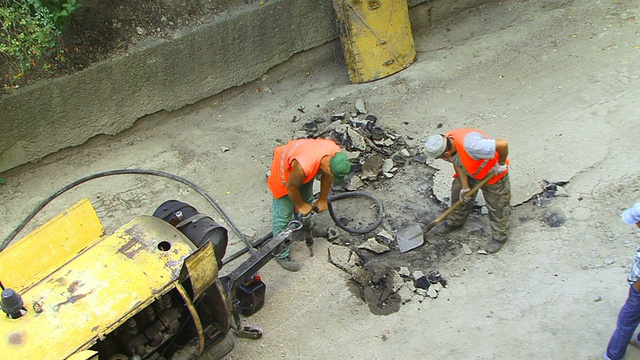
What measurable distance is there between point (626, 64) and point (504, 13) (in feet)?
6.73

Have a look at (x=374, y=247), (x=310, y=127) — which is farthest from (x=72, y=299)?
(x=310, y=127)

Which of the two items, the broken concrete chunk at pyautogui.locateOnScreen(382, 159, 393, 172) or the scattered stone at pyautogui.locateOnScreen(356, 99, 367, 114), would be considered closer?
the broken concrete chunk at pyautogui.locateOnScreen(382, 159, 393, 172)

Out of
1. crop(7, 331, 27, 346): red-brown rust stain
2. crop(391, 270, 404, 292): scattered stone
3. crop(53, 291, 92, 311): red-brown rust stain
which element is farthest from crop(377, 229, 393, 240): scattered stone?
crop(7, 331, 27, 346): red-brown rust stain

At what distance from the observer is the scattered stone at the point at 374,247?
594 cm

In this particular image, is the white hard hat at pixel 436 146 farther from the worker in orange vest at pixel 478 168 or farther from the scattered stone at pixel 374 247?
the scattered stone at pixel 374 247

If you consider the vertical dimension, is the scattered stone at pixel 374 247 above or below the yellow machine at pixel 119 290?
below

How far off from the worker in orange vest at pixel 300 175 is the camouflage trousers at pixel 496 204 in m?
1.25

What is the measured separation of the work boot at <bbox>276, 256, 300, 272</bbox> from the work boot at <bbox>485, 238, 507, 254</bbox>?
1.88 meters

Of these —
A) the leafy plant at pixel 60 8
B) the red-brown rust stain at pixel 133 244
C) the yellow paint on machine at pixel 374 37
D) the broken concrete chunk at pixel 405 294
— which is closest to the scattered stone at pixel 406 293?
the broken concrete chunk at pixel 405 294

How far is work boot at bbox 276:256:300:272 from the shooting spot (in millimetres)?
5871

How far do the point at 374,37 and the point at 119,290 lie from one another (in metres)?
5.38

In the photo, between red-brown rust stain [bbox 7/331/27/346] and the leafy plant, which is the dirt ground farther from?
red-brown rust stain [bbox 7/331/27/346]

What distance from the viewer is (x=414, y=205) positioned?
6422 mm

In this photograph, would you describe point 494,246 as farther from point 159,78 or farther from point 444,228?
point 159,78
